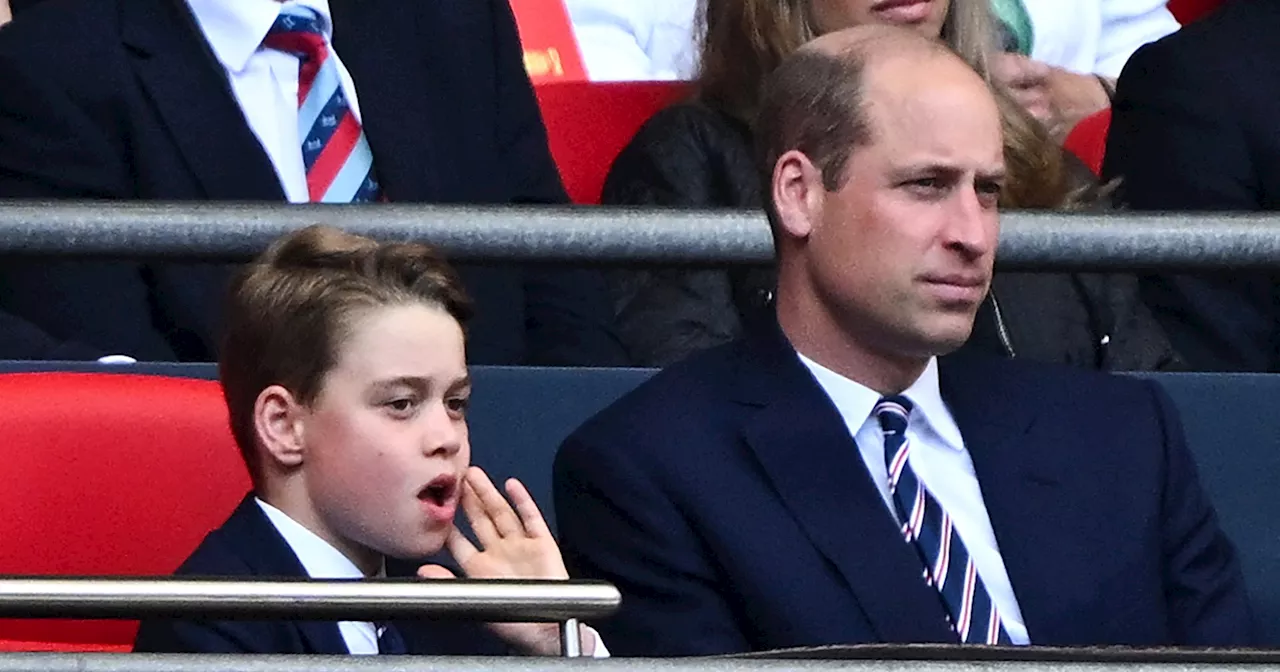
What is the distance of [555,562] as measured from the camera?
1839mm

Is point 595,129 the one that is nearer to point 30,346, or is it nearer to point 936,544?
point 30,346

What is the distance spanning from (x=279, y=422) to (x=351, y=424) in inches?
2.3

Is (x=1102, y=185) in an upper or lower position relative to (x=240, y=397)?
lower

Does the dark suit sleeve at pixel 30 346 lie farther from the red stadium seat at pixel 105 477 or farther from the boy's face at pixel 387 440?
the boy's face at pixel 387 440

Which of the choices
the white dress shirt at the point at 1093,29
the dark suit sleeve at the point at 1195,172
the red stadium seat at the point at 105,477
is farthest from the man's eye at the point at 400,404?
the white dress shirt at the point at 1093,29

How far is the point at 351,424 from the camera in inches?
75.5

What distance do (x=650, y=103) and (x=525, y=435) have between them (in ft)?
3.03

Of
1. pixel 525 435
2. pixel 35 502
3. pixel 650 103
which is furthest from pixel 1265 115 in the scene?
pixel 35 502

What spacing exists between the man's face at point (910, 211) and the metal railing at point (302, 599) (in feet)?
2.49

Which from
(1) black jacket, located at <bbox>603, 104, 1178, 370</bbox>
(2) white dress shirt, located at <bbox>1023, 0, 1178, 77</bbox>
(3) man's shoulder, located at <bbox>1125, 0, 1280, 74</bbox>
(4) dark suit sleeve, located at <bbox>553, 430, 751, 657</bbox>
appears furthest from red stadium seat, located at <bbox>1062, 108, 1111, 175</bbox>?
(4) dark suit sleeve, located at <bbox>553, 430, 751, 657</bbox>

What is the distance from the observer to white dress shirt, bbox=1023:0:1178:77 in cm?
364

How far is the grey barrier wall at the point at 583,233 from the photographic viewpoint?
1628mm

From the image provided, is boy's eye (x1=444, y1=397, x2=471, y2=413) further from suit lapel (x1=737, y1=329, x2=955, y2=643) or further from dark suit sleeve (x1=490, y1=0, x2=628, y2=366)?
dark suit sleeve (x1=490, y1=0, x2=628, y2=366)

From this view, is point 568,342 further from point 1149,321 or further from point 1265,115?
point 1265,115
